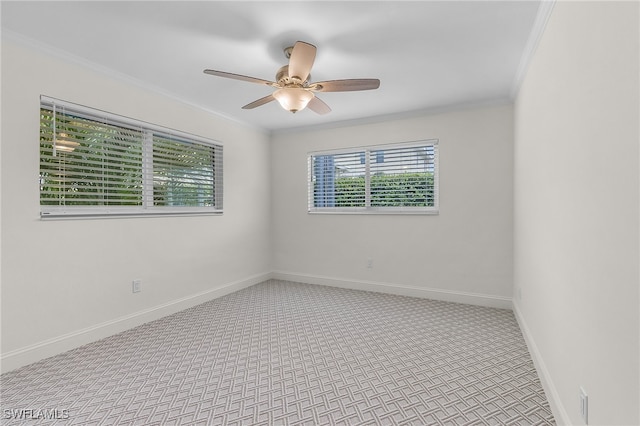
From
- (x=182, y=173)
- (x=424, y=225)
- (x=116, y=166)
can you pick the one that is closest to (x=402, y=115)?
(x=424, y=225)

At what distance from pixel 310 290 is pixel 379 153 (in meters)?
2.08

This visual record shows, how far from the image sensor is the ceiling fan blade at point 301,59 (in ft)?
6.32

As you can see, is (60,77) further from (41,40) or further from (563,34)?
(563,34)

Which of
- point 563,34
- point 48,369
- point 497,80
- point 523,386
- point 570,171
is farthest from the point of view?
point 497,80

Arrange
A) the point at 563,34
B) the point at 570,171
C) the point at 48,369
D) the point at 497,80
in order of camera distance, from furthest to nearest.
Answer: the point at 497,80 < the point at 48,369 < the point at 563,34 < the point at 570,171

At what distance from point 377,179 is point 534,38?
2356 millimetres

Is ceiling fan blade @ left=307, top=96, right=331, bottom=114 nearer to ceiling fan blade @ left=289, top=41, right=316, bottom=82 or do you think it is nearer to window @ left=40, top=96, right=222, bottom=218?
ceiling fan blade @ left=289, top=41, right=316, bottom=82

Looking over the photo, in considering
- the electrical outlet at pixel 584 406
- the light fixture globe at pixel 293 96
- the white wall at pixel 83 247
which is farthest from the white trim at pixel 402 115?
the electrical outlet at pixel 584 406

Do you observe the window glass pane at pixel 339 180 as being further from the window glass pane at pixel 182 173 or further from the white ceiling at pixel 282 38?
the window glass pane at pixel 182 173

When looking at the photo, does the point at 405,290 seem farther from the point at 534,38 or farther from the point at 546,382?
the point at 534,38

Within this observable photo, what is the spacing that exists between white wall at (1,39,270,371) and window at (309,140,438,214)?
4.36ft

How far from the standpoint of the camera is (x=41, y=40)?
7.52ft

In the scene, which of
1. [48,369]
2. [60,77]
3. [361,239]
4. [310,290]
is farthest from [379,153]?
[48,369]

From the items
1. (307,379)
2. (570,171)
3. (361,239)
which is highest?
(570,171)
